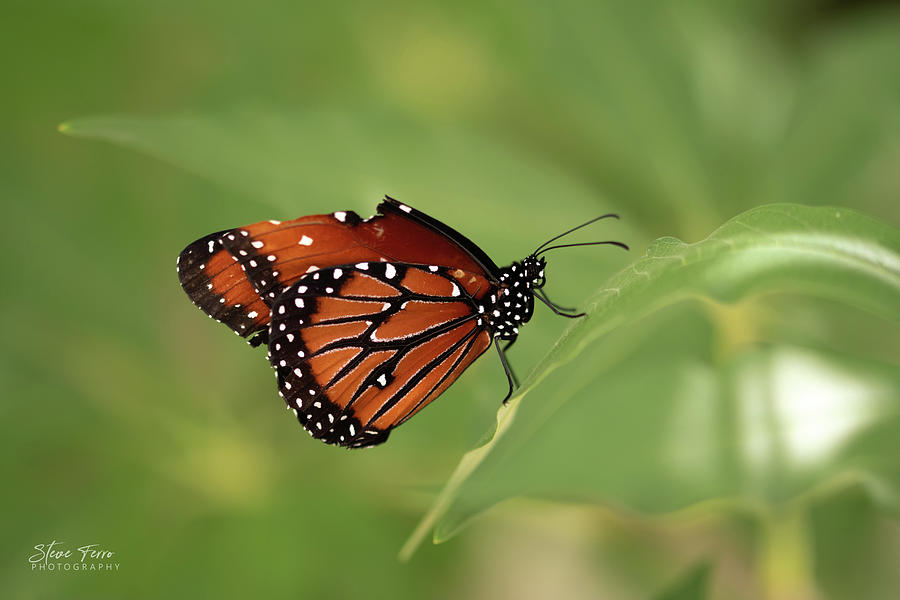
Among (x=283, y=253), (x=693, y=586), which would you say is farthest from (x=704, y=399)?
(x=283, y=253)

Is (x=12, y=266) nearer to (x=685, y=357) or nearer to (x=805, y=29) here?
(x=685, y=357)

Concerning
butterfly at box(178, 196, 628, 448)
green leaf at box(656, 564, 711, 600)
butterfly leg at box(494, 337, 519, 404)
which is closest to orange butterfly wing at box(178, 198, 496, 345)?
butterfly at box(178, 196, 628, 448)

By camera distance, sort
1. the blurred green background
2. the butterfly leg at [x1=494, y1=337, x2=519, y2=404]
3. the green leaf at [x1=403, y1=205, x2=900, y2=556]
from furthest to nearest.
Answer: the butterfly leg at [x1=494, y1=337, x2=519, y2=404]
the blurred green background
the green leaf at [x1=403, y1=205, x2=900, y2=556]

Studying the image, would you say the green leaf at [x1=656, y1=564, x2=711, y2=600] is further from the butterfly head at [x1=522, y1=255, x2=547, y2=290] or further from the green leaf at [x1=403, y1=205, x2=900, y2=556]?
the butterfly head at [x1=522, y1=255, x2=547, y2=290]

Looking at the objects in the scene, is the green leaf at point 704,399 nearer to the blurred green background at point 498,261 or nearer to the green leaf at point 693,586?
the blurred green background at point 498,261

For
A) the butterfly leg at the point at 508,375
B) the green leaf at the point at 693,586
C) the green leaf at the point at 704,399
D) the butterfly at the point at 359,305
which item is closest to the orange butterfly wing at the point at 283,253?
the butterfly at the point at 359,305

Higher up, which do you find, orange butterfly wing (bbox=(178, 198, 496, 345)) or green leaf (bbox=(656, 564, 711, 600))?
→ orange butterfly wing (bbox=(178, 198, 496, 345))

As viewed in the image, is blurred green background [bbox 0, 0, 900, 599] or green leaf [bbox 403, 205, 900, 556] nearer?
green leaf [bbox 403, 205, 900, 556]
